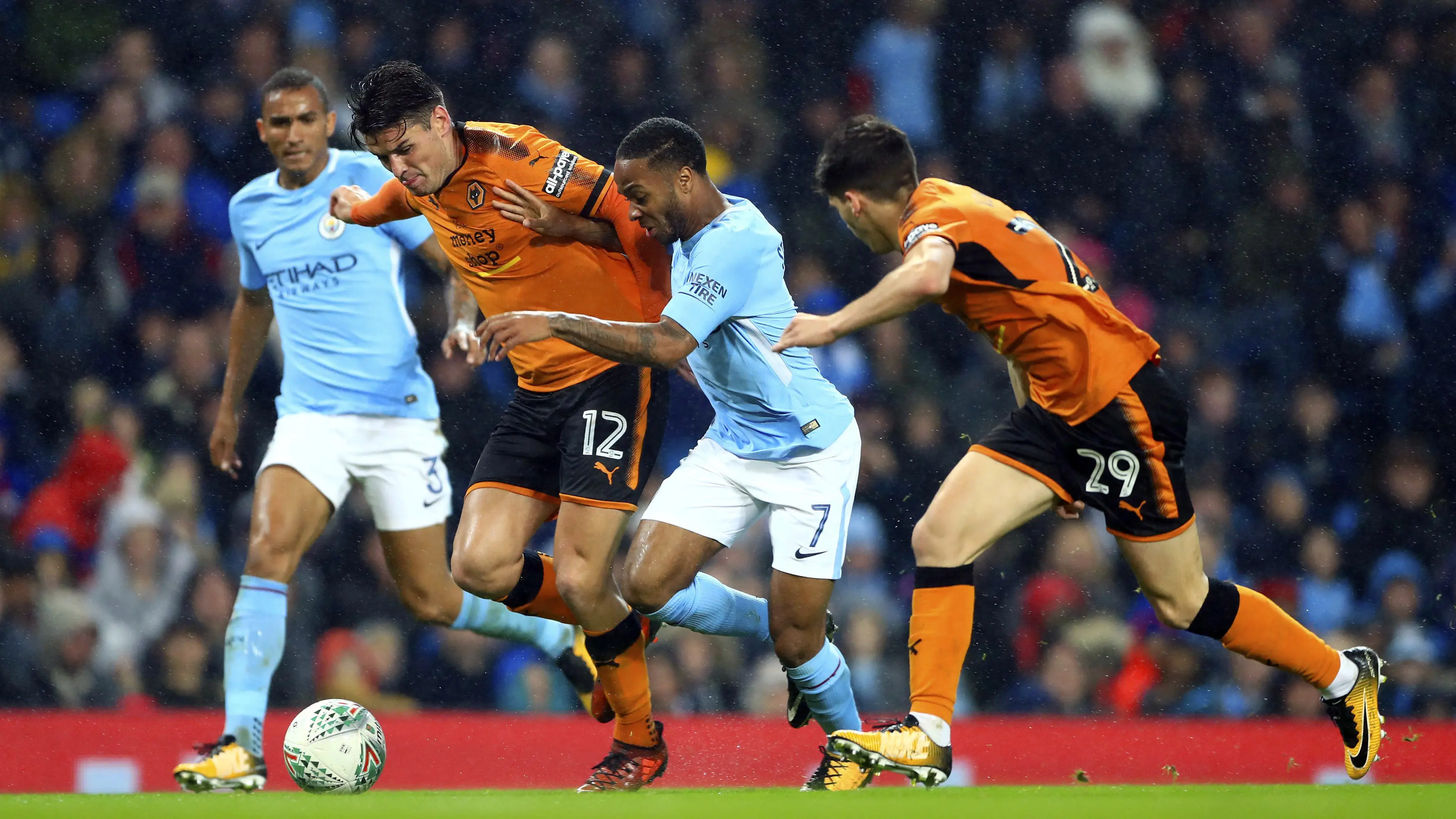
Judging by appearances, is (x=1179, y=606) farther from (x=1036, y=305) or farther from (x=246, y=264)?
(x=246, y=264)

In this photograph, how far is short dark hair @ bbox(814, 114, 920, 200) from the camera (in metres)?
4.23

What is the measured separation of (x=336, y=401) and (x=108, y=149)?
3.52 metres

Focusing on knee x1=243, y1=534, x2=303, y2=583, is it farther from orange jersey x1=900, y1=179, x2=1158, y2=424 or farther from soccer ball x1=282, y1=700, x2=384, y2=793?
orange jersey x1=900, y1=179, x2=1158, y2=424

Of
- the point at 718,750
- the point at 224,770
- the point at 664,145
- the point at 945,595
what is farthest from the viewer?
the point at 718,750

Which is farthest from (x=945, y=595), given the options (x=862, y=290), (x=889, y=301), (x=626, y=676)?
(x=862, y=290)

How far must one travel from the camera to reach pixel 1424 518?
26.2 feet

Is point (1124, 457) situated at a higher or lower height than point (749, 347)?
lower

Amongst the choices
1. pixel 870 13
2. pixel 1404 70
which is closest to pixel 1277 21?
pixel 1404 70

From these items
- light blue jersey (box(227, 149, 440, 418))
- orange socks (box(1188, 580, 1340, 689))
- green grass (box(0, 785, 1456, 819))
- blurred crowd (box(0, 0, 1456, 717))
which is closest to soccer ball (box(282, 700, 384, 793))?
green grass (box(0, 785, 1456, 819))

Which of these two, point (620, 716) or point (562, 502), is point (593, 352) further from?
point (620, 716)

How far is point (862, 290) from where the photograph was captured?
8.88 metres

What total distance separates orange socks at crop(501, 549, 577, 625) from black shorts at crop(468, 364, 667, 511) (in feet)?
0.80

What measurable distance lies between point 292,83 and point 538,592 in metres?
2.04

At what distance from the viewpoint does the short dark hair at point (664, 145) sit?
443 cm
